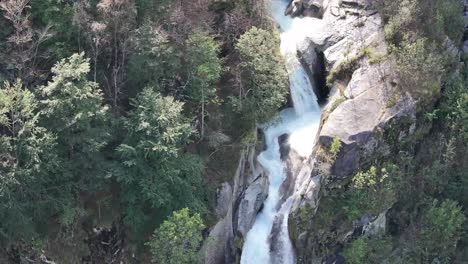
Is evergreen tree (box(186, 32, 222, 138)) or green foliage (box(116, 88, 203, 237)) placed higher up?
evergreen tree (box(186, 32, 222, 138))

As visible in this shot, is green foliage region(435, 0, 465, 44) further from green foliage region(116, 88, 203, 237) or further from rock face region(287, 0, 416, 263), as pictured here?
green foliage region(116, 88, 203, 237)

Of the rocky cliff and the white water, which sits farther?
the white water

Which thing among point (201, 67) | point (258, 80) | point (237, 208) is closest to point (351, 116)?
point (258, 80)

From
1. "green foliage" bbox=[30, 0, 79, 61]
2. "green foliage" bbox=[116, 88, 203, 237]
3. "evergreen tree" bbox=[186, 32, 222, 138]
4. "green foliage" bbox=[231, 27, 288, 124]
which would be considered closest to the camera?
"green foliage" bbox=[116, 88, 203, 237]

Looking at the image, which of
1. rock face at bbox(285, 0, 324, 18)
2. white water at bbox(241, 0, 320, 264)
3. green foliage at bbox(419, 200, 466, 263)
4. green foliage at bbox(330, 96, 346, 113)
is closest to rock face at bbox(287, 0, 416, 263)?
green foliage at bbox(330, 96, 346, 113)

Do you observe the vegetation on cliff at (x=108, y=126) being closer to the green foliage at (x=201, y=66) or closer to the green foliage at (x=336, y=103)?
the green foliage at (x=201, y=66)
